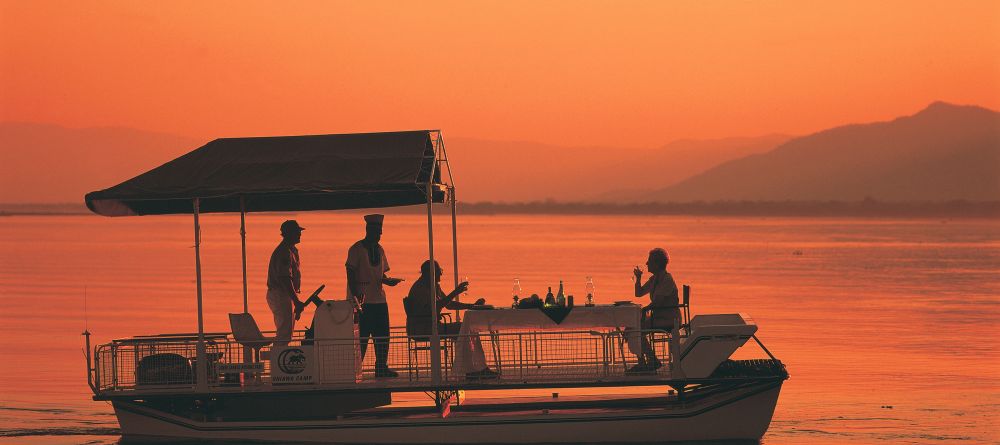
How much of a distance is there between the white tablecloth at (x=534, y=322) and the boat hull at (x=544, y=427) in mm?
581

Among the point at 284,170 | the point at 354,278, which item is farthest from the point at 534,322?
the point at 284,170

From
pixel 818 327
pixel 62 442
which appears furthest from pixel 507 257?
pixel 62 442

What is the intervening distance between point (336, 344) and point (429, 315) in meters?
0.97

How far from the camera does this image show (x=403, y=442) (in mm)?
13688

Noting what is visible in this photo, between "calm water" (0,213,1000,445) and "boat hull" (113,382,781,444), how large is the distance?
0.83 m

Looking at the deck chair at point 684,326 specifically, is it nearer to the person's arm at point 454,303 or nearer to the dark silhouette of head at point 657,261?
the dark silhouette of head at point 657,261

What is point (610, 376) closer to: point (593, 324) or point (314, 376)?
point (593, 324)

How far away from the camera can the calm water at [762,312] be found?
16281 millimetres

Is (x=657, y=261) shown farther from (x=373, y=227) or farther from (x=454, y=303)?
(x=373, y=227)

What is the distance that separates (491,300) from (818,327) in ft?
23.4

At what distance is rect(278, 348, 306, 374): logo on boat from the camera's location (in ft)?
44.5

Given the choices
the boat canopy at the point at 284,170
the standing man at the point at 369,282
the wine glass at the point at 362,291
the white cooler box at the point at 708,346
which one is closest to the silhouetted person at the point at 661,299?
the white cooler box at the point at 708,346

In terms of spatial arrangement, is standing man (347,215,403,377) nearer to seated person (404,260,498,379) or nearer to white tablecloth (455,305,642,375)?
seated person (404,260,498,379)

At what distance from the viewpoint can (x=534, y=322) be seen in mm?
13641
